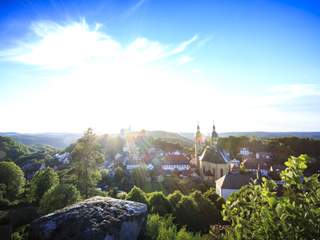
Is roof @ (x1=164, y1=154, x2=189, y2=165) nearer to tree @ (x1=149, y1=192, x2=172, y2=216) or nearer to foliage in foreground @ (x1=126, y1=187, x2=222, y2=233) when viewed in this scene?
foliage in foreground @ (x1=126, y1=187, x2=222, y2=233)

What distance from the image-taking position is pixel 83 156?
74.6 feet

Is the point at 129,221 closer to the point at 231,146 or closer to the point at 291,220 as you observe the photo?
the point at 291,220

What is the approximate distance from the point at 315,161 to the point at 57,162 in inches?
2762

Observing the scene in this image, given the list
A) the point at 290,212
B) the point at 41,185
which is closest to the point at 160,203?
the point at 41,185

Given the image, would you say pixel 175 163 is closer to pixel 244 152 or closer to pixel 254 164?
pixel 254 164

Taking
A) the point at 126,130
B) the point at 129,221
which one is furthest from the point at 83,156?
the point at 126,130

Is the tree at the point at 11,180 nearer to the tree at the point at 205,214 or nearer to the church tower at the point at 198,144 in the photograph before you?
the tree at the point at 205,214

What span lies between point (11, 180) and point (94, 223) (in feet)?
132

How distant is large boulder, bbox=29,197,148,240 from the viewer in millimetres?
7207

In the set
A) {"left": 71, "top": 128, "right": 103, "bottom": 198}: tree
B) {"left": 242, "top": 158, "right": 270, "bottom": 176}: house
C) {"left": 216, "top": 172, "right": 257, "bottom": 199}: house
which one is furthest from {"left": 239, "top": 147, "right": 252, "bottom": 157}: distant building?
{"left": 71, "top": 128, "right": 103, "bottom": 198}: tree

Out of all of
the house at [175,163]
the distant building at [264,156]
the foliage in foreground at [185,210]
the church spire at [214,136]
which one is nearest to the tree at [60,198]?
the foliage in foreground at [185,210]

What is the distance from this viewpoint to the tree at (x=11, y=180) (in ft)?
133

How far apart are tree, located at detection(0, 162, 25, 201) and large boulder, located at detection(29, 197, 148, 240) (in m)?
37.9

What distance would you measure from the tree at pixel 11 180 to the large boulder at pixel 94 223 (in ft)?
124
